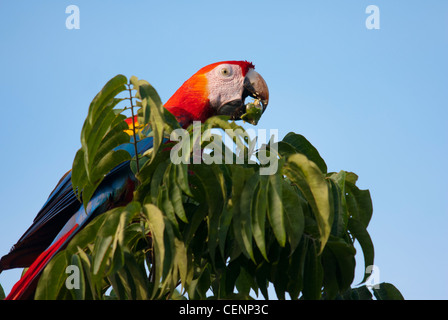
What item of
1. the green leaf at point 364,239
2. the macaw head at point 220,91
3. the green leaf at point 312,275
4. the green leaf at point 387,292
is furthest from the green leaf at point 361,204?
the macaw head at point 220,91

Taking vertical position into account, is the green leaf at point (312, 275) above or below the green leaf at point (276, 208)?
below

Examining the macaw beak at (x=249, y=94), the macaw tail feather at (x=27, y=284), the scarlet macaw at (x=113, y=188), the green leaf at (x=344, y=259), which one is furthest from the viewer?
the macaw beak at (x=249, y=94)

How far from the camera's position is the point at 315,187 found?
1527 mm

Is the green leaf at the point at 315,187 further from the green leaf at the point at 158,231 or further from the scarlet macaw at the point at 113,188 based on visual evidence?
the scarlet macaw at the point at 113,188

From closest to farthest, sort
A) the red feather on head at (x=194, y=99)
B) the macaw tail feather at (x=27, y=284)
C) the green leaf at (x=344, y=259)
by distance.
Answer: the green leaf at (x=344, y=259) → the macaw tail feather at (x=27, y=284) → the red feather on head at (x=194, y=99)

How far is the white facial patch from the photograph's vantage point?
3180mm

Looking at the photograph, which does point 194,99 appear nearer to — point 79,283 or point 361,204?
point 361,204

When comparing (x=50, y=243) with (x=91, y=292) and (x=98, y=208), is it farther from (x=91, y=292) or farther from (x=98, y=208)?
(x=91, y=292)

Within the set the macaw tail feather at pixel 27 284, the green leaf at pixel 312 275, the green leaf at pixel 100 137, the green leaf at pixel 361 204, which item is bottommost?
the macaw tail feather at pixel 27 284

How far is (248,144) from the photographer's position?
162 cm

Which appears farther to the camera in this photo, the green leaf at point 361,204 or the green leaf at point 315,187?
the green leaf at point 361,204

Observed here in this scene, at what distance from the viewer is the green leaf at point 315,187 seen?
1497mm

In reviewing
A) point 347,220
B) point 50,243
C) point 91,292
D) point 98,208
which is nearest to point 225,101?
point 98,208

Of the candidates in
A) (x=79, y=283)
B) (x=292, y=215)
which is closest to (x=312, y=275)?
(x=292, y=215)
